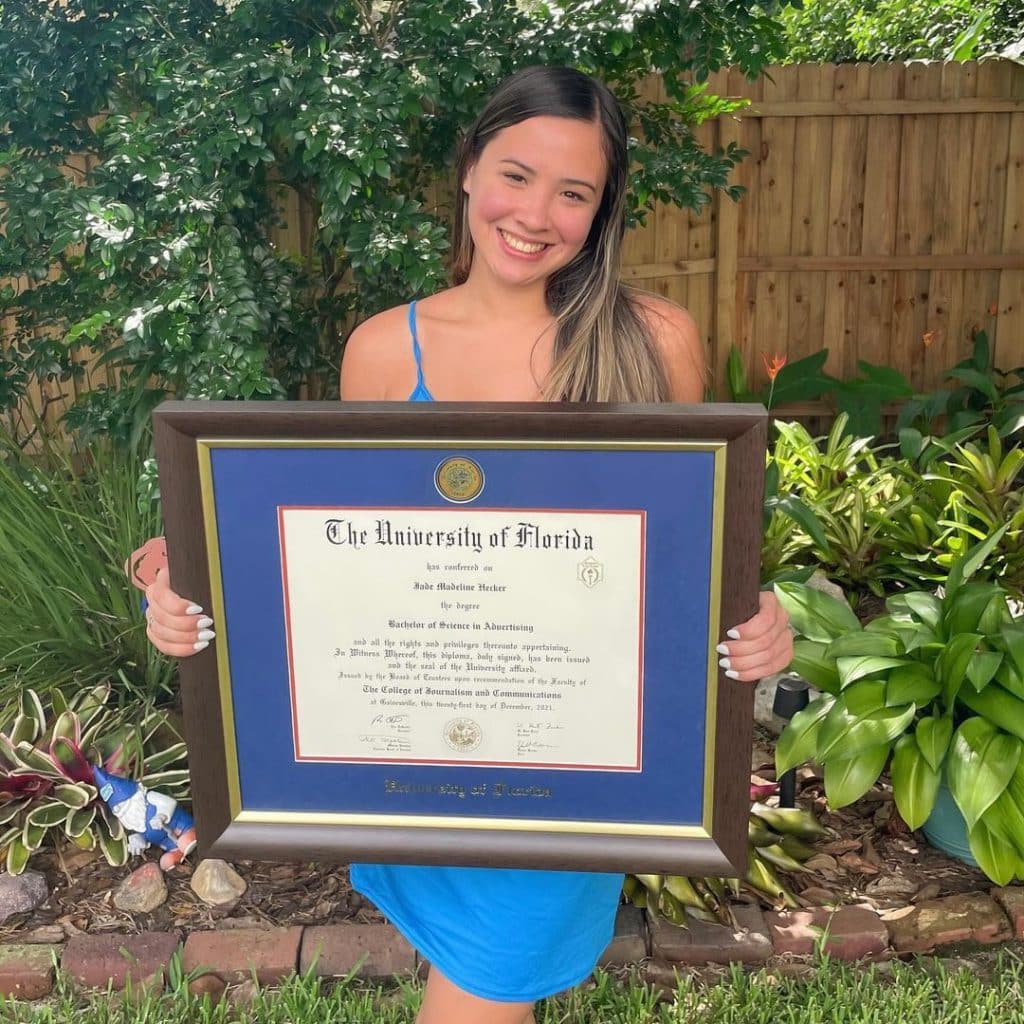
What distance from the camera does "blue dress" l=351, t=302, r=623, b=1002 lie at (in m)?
1.68

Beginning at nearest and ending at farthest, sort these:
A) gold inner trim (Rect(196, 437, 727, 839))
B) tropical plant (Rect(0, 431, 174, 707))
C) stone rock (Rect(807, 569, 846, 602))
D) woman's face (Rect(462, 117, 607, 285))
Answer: gold inner trim (Rect(196, 437, 727, 839)), woman's face (Rect(462, 117, 607, 285)), tropical plant (Rect(0, 431, 174, 707)), stone rock (Rect(807, 569, 846, 602))

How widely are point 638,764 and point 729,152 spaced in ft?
9.96

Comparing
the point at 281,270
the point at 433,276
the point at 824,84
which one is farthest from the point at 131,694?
the point at 824,84

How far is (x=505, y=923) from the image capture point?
1.68 metres

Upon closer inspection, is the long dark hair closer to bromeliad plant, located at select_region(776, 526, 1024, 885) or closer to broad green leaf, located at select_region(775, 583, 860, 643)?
bromeliad plant, located at select_region(776, 526, 1024, 885)

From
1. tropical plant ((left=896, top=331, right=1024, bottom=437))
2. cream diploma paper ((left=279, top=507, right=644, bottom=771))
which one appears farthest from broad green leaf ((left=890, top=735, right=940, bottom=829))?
tropical plant ((left=896, top=331, right=1024, bottom=437))

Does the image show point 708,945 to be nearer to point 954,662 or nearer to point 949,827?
point 949,827

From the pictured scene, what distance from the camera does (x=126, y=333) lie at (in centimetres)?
267

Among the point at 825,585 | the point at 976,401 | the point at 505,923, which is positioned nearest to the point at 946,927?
the point at 505,923

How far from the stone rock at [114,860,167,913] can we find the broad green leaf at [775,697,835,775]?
5.21 feet

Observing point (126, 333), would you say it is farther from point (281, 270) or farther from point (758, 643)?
point (758, 643)

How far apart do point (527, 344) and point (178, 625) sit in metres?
0.70

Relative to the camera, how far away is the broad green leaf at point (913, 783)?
2615 mm

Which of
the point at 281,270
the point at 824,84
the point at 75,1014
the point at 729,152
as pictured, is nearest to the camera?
the point at 75,1014
